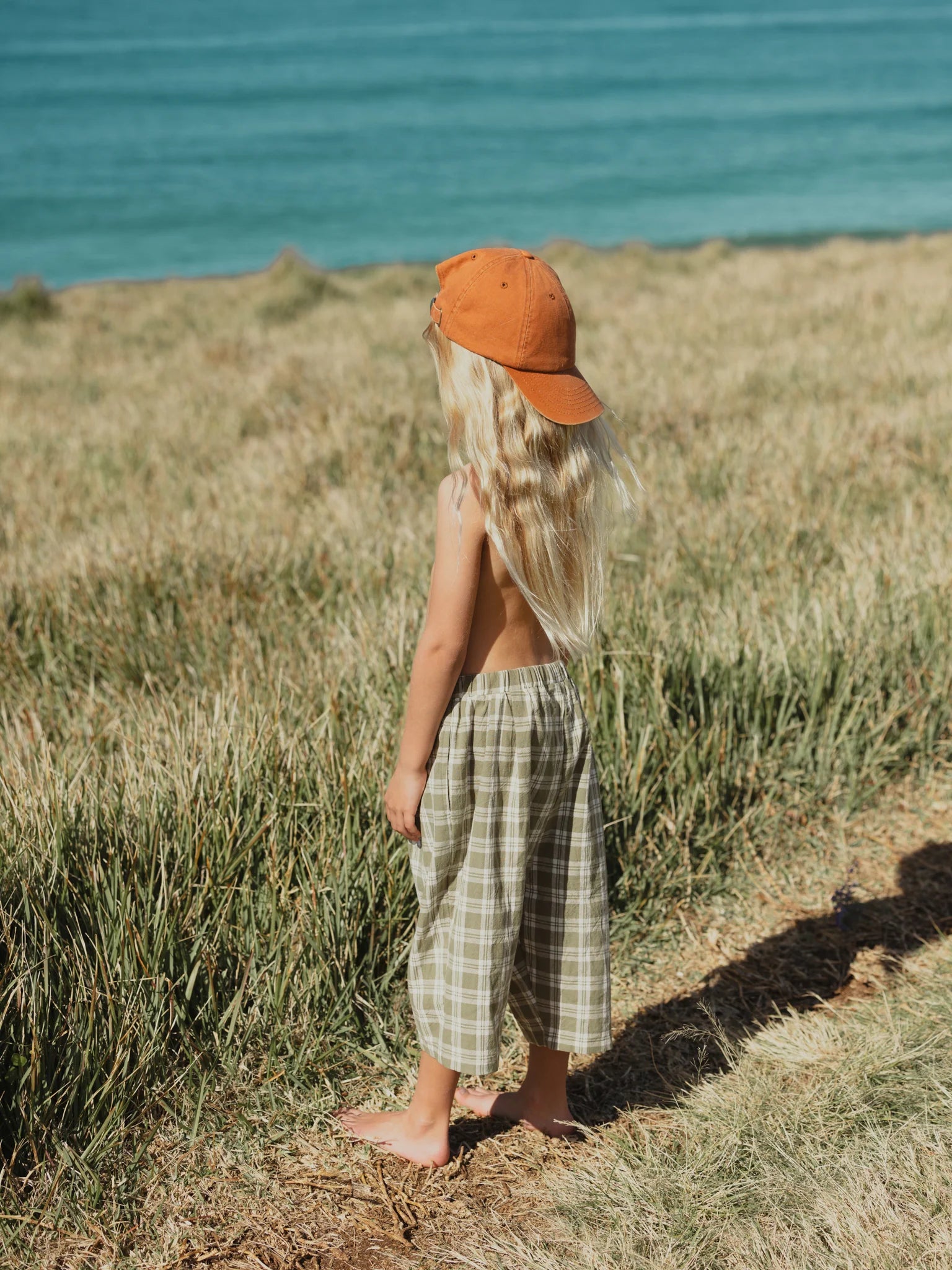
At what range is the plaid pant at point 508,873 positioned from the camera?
186 centimetres

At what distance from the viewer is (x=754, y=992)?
2.59 m

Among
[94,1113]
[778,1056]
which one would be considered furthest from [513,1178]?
[94,1113]

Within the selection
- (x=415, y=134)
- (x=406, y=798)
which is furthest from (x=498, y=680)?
(x=415, y=134)

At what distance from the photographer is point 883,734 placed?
10.8 ft

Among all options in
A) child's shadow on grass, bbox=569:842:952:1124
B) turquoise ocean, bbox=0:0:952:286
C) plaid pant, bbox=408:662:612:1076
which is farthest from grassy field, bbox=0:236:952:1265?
turquoise ocean, bbox=0:0:952:286

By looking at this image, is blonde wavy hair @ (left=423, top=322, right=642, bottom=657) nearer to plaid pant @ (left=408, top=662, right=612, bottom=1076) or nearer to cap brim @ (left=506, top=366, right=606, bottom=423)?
cap brim @ (left=506, top=366, right=606, bottom=423)

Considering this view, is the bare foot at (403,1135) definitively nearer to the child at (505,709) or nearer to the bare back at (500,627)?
the child at (505,709)

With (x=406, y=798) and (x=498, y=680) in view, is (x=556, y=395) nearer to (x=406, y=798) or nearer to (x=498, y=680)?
(x=498, y=680)

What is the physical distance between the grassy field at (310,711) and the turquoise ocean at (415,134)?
3092 centimetres

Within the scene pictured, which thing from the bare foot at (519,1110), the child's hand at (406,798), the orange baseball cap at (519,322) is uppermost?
the orange baseball cap at (519,322)

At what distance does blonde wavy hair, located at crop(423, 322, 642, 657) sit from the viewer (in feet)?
5.82

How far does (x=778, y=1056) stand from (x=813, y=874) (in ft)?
2.64

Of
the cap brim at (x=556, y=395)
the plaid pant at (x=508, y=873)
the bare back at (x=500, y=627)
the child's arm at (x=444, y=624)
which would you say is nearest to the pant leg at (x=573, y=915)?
the plaid pant at (x=508, y=873)

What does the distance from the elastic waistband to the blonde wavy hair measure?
0.23 ft
